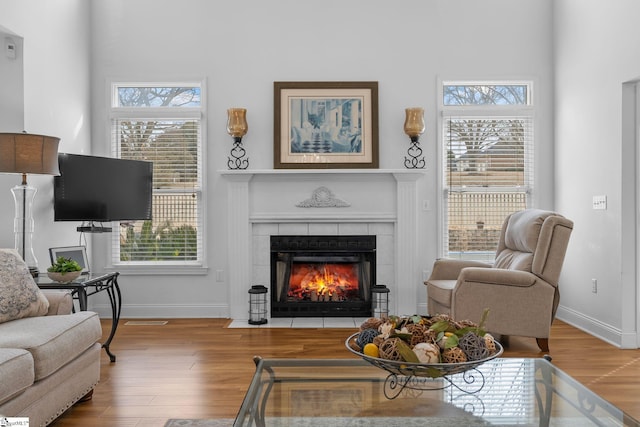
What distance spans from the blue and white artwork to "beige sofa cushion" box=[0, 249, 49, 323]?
2.77 metres

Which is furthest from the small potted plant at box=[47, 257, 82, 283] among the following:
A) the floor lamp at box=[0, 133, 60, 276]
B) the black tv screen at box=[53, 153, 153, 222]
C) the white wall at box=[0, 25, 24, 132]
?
the white wall at box=[0, 25, 24, 132]

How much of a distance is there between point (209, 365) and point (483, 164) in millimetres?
3304

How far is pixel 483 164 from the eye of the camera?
5.12 m

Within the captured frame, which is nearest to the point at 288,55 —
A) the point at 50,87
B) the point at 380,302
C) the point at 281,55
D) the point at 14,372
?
the point at 281,55

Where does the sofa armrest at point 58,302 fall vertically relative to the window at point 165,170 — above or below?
below

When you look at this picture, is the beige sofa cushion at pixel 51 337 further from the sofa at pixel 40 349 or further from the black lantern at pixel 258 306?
the black lantern at pixel 258 306

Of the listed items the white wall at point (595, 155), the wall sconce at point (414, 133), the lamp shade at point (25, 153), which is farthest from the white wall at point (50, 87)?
the white wall at point (595, 155)

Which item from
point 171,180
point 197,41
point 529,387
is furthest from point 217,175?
point 529,387

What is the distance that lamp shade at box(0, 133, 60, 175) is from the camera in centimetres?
305

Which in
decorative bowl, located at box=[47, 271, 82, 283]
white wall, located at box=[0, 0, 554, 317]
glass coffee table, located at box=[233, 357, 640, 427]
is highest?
white wall, located at box=[0, 0, 554, 317]

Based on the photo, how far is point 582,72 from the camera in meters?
4.45

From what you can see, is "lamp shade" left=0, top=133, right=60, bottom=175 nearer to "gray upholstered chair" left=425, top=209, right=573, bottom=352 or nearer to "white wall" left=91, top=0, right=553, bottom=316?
"white wall" left=91, top=0, right=553, bottom=316

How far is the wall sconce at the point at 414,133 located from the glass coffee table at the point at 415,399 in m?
3.07

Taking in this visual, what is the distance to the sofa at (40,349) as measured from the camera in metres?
2.04
